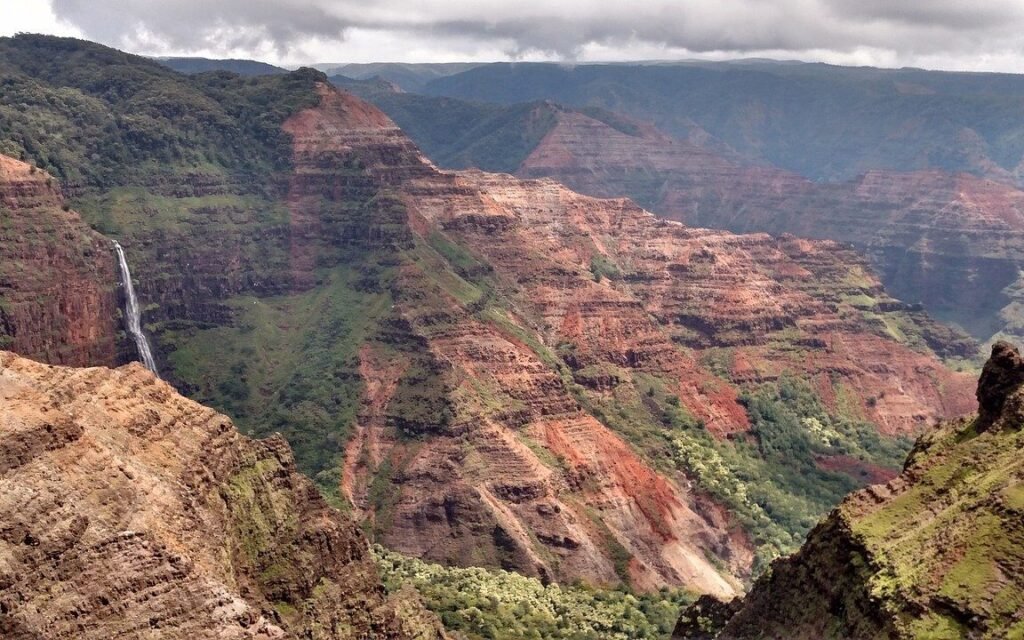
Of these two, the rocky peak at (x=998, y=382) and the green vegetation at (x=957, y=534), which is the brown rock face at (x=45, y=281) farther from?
the rocky peak at (x=998, y=382)

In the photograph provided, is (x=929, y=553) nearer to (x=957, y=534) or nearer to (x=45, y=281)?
(x=957, y=534)

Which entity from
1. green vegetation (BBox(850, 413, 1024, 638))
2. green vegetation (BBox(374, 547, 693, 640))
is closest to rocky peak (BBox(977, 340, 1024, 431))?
green vegetation (BBox(850, 413, 1024, 638))

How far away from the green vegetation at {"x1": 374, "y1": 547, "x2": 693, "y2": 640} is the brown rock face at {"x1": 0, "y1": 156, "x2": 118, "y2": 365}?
55.3 metres

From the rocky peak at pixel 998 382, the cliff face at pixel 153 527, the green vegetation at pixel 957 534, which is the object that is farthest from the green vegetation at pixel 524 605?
the rocky peak at pixel 998 382

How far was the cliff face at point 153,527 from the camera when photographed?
72.8 metres

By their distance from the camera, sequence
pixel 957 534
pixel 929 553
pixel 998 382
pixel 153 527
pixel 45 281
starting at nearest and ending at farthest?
pixel 957 534
pixel 929 553
pixel 153 527
pixel 998 382
pixel 45 281

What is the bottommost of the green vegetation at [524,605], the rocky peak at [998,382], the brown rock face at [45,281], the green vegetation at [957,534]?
the green vegetation at [524,605]

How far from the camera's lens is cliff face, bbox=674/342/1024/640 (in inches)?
2881

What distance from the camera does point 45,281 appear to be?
18762cm

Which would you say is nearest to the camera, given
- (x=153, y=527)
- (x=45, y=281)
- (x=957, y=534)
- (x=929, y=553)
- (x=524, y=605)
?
(x=957, y=534)

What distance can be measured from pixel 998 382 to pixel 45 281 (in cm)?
13712

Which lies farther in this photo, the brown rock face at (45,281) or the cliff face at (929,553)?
the brown rock face at (45,281)

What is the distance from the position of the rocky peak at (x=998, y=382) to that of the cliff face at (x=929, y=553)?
Result: 0.30 feet

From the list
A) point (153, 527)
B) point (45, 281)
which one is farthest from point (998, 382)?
point (45, 281)
